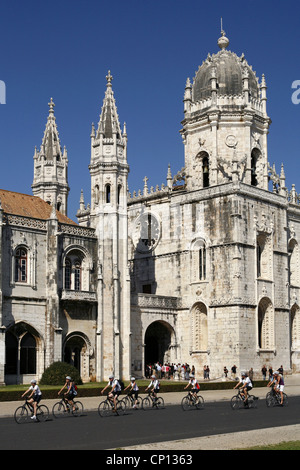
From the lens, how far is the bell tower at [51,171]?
55875 millimetres

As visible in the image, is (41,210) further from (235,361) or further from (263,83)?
(263,83)

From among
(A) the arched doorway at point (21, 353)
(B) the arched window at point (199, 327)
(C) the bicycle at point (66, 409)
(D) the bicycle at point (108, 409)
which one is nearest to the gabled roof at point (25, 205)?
(A) the arched doorway at point (21, 353)

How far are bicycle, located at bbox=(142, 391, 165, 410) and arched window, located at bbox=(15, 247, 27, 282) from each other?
1604 cm

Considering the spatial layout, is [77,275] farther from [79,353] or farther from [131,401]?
[131,401]

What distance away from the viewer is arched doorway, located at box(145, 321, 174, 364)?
5753 cm

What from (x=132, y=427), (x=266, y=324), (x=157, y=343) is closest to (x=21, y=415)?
(x=132, y=427)

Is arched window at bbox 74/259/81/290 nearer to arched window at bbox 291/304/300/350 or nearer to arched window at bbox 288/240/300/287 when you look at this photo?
arched window at bbox 288/240/300/287

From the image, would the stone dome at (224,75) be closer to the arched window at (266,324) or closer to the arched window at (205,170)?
the arched window at (205,170)

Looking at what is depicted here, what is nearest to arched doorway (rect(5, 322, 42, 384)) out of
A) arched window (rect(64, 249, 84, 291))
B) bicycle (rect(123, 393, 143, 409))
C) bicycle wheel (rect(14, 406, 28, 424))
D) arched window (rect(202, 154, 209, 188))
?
arched window (rect(64, 249, 84, 291))

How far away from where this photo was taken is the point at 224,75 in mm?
59625

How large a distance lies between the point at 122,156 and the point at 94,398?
829 inches

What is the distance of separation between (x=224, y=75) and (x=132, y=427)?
41800 mm

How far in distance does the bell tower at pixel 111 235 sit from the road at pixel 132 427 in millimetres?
18256

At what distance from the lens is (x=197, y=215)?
5747cm
